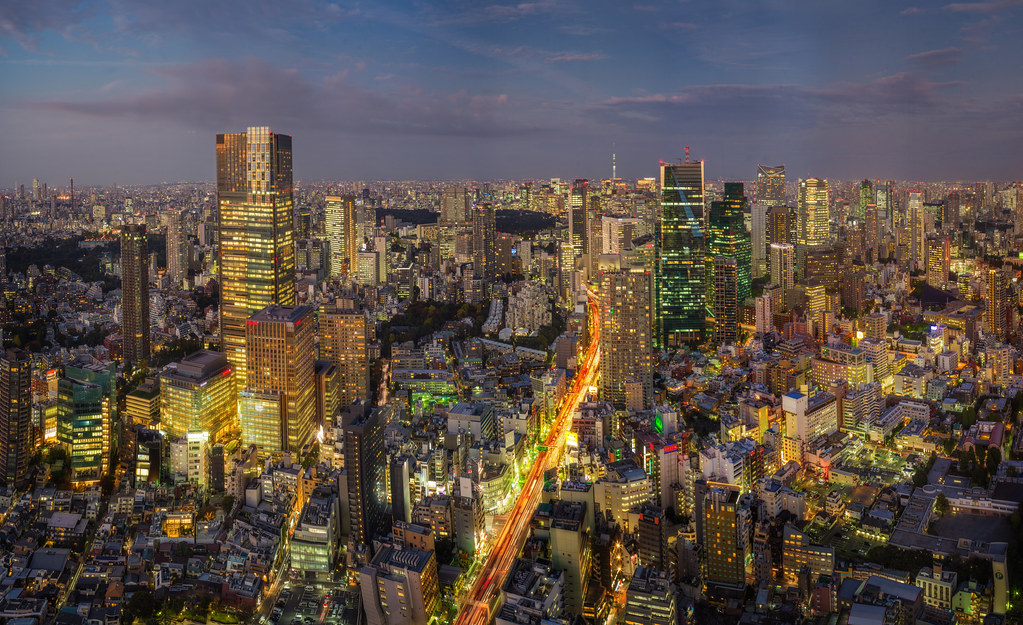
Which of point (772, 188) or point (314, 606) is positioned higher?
point (772, 188)

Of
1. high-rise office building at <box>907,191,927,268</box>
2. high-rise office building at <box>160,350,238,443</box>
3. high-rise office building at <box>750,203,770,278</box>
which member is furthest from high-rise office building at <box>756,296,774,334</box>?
high-rise office building at <box>160,350,238,443</box>

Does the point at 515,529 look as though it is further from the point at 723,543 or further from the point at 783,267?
the point at 783,267

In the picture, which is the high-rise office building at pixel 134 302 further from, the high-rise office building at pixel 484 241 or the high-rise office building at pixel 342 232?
the high-rise office building at pixel 484 241

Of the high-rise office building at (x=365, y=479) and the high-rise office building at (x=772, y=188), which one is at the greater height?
the high-rise office building at (x=772, y=188)

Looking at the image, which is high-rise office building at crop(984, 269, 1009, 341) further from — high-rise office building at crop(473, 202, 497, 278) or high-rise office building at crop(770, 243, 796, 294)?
high-rise office building at crop(473, 202, 497, 278)

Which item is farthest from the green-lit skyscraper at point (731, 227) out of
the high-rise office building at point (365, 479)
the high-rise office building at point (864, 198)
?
the high-rise office building at point (365, 479)

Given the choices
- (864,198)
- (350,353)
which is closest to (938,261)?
(864,198)

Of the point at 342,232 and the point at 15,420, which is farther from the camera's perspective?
the point at 342,232
